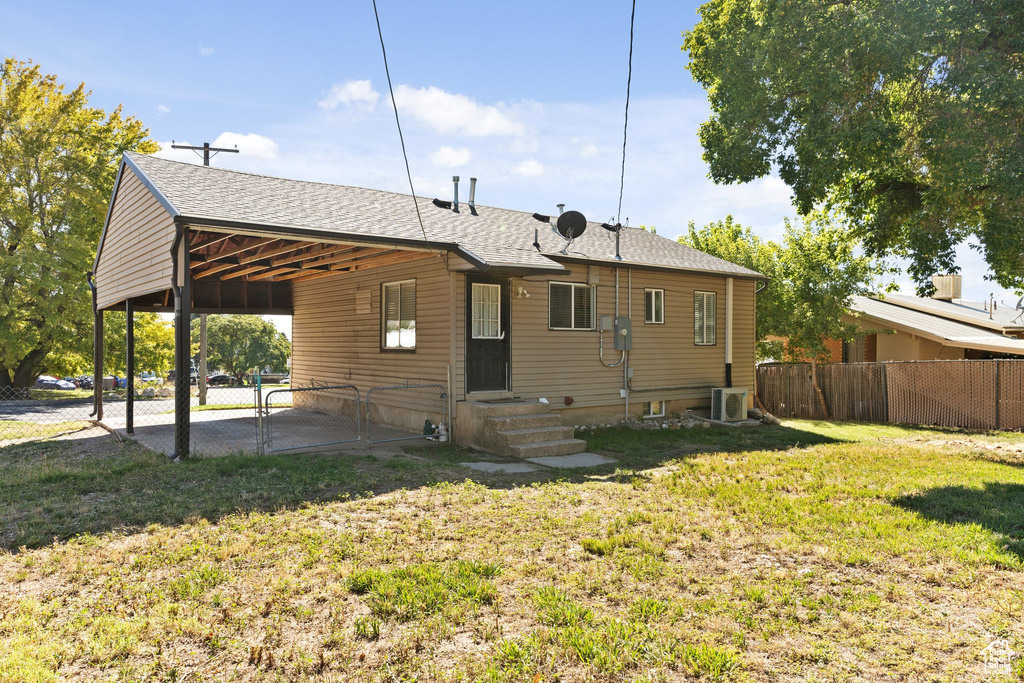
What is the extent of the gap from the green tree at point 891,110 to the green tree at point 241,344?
5913 cm

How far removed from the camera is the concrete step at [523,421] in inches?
394

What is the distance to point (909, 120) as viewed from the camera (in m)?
10.9

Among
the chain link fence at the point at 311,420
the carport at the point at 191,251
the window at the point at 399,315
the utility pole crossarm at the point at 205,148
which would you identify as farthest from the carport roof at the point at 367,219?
the utility pole crossarm at the point at 205,148

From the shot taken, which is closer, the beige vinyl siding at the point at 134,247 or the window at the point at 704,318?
the beige vinyl siding at the point at 134,247

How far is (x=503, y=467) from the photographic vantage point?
8.71 metres

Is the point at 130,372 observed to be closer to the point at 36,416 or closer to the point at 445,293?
the point at 36,416

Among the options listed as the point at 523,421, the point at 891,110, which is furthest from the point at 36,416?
the point at 891,110

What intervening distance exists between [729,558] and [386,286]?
30.2 ft

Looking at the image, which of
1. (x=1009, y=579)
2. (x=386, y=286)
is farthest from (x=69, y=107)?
(x=1009, y=579)

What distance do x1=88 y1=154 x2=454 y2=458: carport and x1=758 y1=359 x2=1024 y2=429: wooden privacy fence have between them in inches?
461

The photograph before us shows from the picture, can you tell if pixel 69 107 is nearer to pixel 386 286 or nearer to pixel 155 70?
pixel 155 70

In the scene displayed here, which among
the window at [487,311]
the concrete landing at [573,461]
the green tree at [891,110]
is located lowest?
the concrete landing at [573,461]

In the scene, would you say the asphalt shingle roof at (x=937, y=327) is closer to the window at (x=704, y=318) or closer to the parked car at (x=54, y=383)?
the window at (x=704, y=318)

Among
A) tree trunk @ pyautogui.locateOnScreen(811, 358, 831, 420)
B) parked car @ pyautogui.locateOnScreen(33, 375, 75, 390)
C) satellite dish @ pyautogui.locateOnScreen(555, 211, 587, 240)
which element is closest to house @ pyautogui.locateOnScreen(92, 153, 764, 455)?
satellite dish @ pyautogui.locateOnScreen(555, 211, 587, 240)
